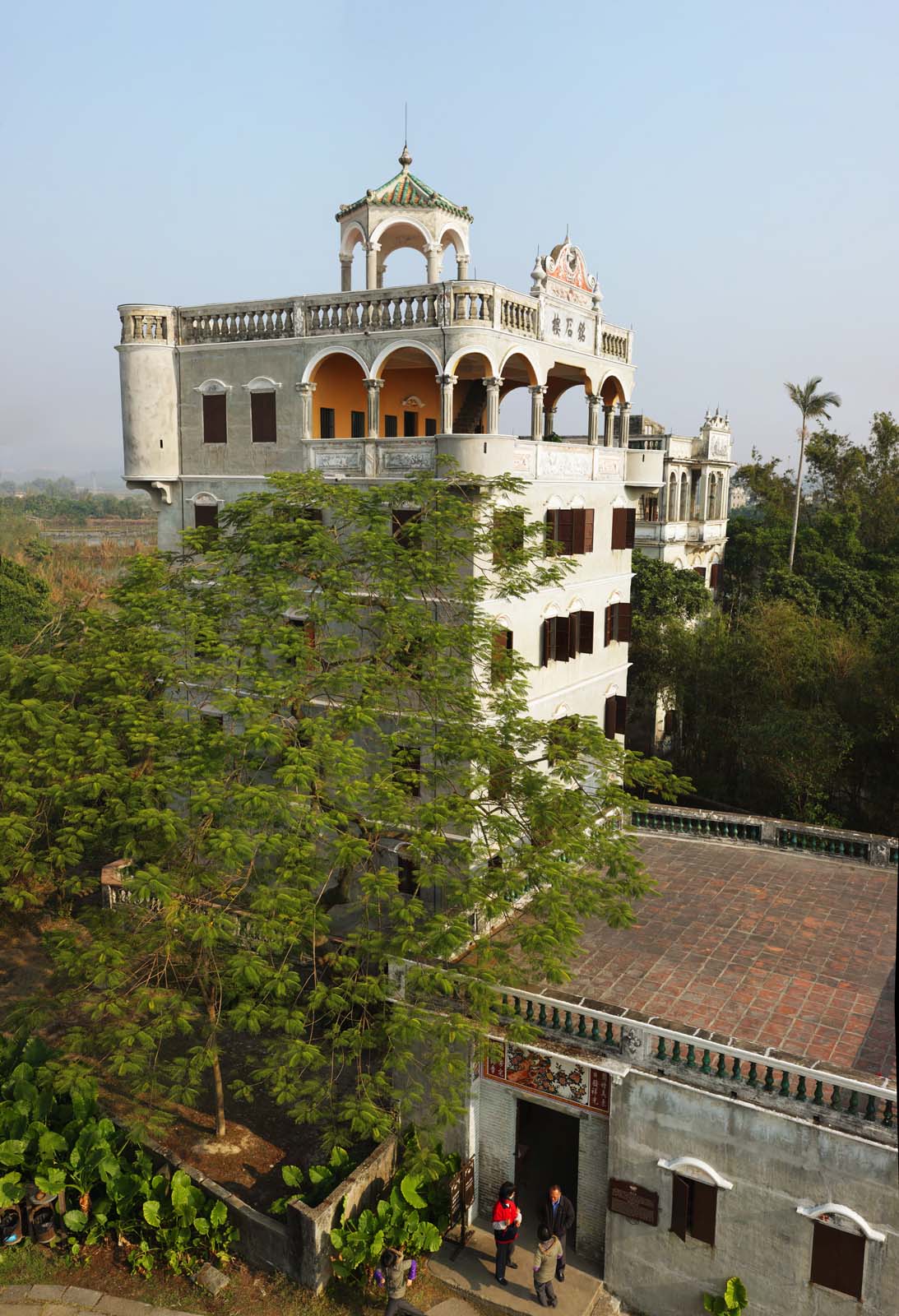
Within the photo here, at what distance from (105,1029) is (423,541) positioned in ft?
36.1

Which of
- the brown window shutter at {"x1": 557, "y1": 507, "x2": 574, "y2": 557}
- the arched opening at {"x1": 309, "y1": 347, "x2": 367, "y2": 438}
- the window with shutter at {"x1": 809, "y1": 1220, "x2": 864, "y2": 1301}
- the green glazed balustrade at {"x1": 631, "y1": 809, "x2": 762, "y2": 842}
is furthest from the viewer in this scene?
the arched opening at {"x1": 309, "y1": 347, "x2": 367, "y2": 438}

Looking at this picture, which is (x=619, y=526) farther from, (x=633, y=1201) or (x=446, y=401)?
(x=633, y=1201)

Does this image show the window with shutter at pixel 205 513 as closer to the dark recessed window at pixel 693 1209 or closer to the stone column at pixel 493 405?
the stone column at pixel 493 405

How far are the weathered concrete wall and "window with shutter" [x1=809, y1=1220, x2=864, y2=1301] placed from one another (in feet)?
0.32

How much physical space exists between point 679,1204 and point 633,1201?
72cm

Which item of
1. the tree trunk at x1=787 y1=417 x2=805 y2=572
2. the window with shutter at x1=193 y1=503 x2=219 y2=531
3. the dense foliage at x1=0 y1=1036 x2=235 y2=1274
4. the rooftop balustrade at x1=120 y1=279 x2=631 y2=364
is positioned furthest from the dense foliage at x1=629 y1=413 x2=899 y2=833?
the dense foliage at x1=0 y1=1036 x2=235 y2=1274

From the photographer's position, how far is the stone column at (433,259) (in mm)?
24125

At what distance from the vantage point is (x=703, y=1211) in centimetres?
1397

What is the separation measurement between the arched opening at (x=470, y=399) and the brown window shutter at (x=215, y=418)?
6.32 metres

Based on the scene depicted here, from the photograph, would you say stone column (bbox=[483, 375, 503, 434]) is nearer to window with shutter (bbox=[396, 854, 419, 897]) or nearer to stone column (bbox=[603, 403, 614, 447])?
stone column (bbox=[603, 403, 614, 447])

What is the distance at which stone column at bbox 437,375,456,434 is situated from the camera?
21.6m

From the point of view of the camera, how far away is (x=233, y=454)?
25.2m

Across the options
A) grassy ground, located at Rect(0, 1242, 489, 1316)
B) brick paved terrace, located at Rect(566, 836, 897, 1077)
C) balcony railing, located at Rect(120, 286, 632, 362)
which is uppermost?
balcony railing, located at Rect(120, 286, 632, 362)

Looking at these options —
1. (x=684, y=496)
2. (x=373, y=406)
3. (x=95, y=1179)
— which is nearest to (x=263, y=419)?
(x=373, y=406)
